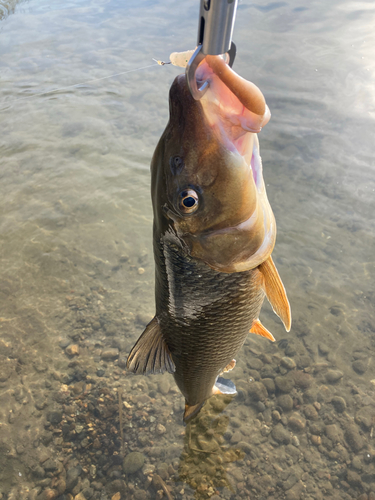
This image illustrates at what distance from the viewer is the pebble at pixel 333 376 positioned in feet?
11.3

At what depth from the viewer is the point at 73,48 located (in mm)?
9453

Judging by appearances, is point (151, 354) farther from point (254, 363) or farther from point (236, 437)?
point (254, 363)

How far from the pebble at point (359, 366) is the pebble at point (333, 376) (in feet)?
0.51

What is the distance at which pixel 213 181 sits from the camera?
1383mm

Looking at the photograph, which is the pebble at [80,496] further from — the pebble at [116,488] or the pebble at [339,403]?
the pebble at [339,403]

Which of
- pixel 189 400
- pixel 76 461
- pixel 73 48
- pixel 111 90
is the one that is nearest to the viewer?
pixel 189 400

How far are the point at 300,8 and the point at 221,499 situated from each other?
37.2 ft

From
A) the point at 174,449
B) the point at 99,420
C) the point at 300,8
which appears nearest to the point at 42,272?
the point at 99,420

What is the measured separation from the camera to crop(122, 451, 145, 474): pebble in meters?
2.96

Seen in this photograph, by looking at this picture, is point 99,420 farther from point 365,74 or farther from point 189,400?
point 365,74

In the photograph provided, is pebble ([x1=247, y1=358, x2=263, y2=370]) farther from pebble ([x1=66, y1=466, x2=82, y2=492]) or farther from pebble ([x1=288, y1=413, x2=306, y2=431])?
pebble ([x1=66, y1=466, x2=82, y2=492])

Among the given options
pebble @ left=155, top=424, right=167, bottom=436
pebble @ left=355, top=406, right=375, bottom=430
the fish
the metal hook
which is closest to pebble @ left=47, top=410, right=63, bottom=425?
pebble @ left=155, top=424, right=167, bottom=436

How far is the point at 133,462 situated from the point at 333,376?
6.46 ft

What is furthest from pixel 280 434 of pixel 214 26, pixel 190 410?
pixel 214 26
